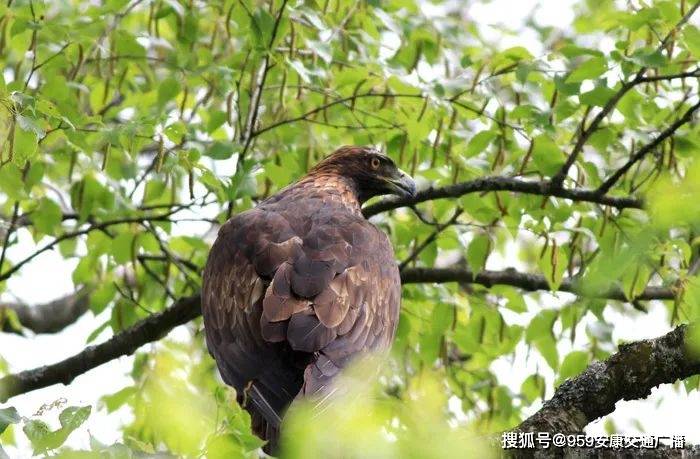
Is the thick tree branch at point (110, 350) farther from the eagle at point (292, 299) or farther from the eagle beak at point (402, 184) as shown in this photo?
the eagle beak at point (402, 184)

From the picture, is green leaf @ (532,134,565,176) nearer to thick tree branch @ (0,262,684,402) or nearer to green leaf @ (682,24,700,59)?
thick tree branch @ (0,262,684,402)

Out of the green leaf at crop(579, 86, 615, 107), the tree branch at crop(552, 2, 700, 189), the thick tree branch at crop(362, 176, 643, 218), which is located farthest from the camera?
the thick tree branch at crop(362, 176, 643, 218)

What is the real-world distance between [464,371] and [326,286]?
2959mm

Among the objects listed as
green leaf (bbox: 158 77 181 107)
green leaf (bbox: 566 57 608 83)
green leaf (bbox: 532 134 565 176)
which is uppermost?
green leaf (bbox: 158 77 181 107)

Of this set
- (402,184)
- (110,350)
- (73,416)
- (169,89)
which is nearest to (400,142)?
(402,184)

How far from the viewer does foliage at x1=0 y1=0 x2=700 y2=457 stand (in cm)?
596

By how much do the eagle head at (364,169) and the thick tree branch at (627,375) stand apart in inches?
112

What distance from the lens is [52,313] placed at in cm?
966

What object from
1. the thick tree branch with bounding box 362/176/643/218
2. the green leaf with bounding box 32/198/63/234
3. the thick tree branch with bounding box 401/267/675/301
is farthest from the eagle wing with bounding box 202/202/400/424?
the green leaf with bounding box 32/198/63/234

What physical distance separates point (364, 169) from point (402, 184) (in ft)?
1.24

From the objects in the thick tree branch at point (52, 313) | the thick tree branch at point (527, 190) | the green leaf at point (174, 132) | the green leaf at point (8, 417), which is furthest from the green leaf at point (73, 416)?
the thick tree branch at point (52, 313)

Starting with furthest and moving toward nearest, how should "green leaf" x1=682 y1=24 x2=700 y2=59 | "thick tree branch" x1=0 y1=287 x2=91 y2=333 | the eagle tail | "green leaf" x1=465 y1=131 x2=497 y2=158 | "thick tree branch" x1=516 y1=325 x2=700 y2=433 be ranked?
"thick tree branch" x1=0 y1=287 x2=91 y2=333 < "green leaf" x1=465 y1=131 x2=497 y2=158 < "green leaf" x1=682 y1=24 x2=700 y2=59 < the eagle tail < "thick tree branch" x1=516 y1=325 x2=700 y2=433

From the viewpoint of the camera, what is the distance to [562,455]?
13.6ft

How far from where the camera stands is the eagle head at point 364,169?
7.34 meters
